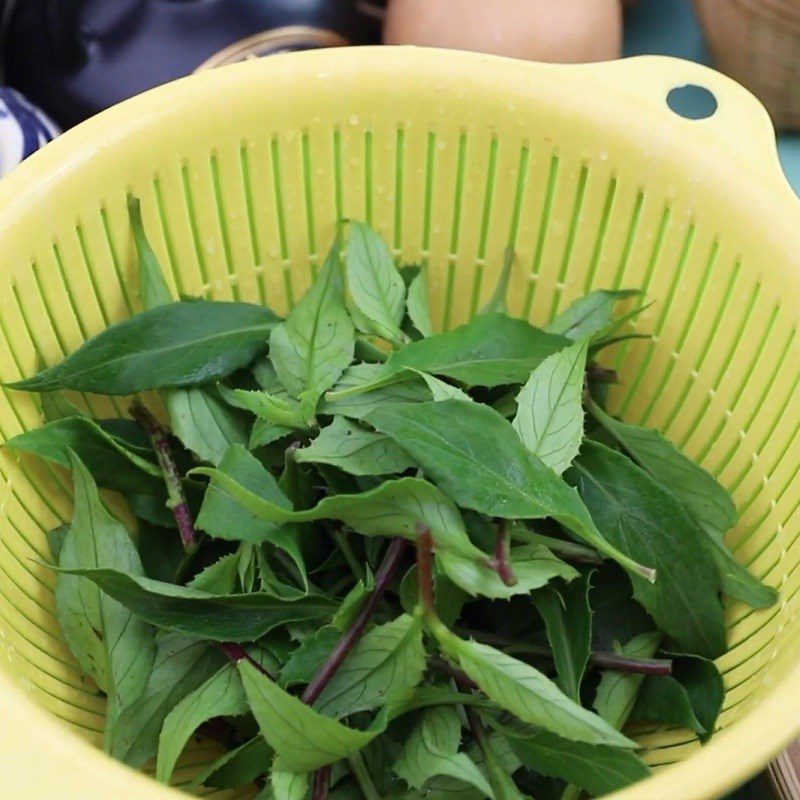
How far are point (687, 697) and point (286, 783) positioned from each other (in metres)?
0.19

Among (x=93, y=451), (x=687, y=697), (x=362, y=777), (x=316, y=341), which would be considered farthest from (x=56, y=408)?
(x=687, y=697)

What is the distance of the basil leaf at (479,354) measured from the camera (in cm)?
49

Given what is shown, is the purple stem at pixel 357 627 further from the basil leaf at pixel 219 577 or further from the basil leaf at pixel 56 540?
the basil leaf at pixel 56 540

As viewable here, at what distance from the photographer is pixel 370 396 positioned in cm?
50

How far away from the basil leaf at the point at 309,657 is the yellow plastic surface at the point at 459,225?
0.10 m

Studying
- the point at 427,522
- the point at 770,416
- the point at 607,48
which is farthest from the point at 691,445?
the point at 607,48

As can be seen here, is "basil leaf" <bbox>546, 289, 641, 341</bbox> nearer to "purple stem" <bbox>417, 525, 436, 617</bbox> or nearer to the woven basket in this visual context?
"purple stem" <bbox>417, 525, 436, 617</bbox>

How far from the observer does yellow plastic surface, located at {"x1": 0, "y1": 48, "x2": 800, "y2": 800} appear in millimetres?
502

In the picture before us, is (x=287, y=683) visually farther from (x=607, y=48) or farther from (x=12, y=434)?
(x=607, y=48)

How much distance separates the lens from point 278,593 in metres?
0.47

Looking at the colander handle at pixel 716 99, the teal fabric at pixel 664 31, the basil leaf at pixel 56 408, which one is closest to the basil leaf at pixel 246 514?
the basil leaf at pixel 56 408

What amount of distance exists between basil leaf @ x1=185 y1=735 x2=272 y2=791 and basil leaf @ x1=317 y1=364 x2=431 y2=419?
16cm

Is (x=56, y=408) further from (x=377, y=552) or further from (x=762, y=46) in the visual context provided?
(x=762, y=46)

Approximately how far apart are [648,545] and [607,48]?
1.38 feet
